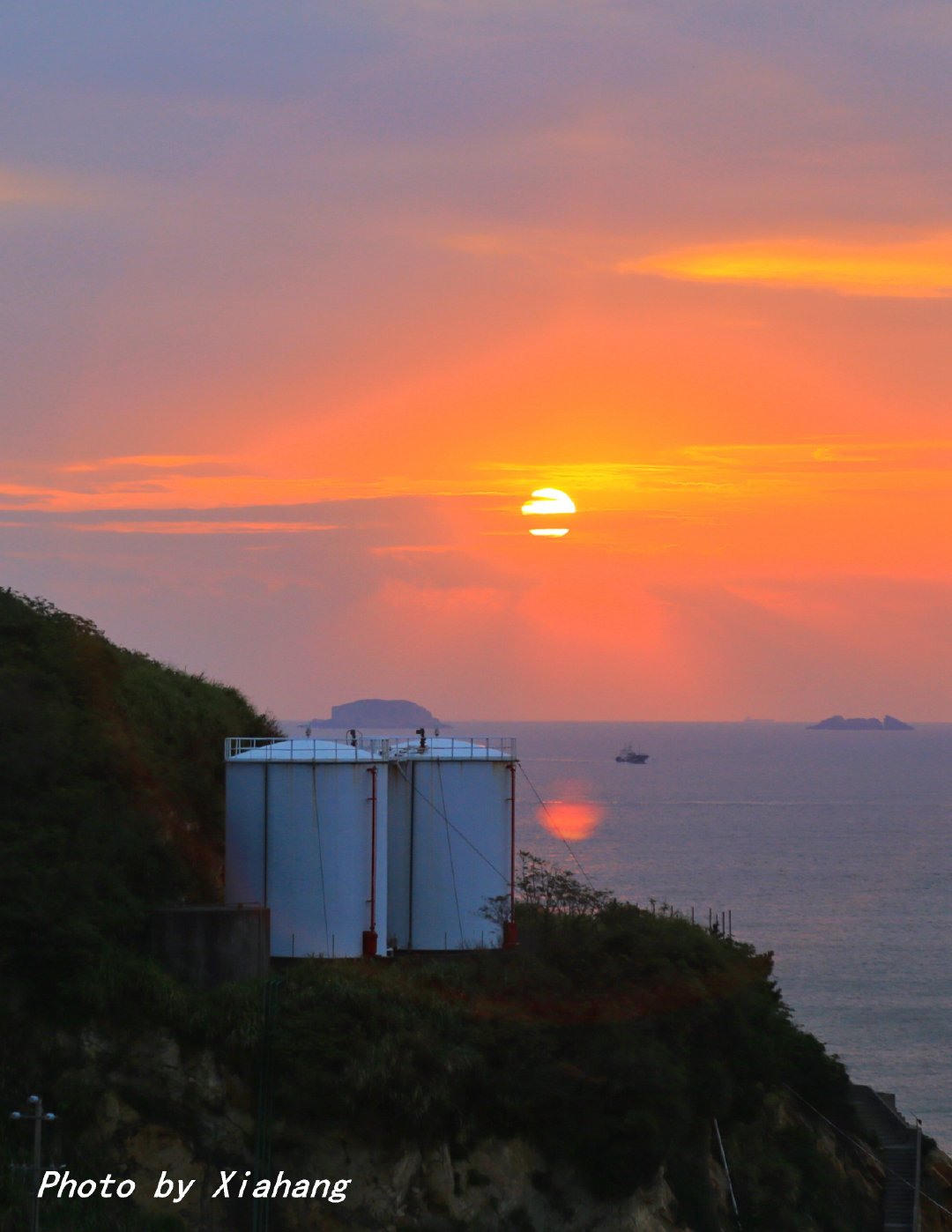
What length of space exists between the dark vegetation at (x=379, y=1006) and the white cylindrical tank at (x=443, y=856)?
1.26 metres

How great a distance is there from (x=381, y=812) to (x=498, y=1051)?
746 cm

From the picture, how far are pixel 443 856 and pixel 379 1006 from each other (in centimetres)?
738

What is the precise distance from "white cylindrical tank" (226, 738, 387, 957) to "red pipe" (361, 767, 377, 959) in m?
0.02

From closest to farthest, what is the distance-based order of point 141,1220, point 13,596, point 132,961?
point 141,1220
point 132,961
point 13,596

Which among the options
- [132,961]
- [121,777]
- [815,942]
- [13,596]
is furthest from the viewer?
[815,942]

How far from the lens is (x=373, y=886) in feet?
140

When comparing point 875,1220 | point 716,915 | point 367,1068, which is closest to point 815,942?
point 716,915

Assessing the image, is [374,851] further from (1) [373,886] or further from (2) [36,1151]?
(2) [36,1151]

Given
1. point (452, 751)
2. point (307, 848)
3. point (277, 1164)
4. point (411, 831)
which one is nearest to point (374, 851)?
point (307, 848)

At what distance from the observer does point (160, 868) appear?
43.7 m

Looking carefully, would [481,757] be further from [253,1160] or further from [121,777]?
[253,1160]

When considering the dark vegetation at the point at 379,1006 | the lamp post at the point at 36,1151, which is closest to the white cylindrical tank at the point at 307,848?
the dark vegetation at the point at 379,1006

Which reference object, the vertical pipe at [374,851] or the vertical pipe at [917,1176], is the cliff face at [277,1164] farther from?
the vertical pipe at [917,1176]

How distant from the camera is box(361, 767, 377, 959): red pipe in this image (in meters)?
42.6
